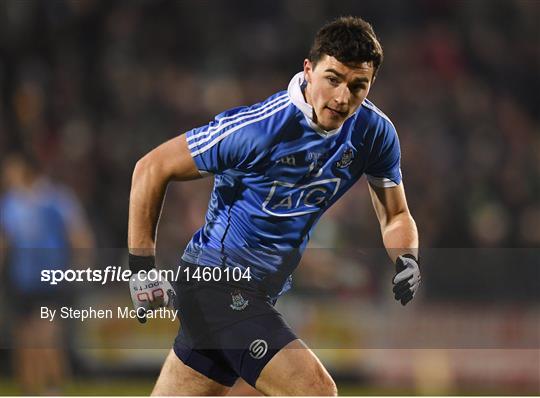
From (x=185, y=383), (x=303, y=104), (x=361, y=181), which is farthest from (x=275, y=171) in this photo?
(x=361, y=181)

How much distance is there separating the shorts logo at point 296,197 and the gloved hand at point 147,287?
57 cm

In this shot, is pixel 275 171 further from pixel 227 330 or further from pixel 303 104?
pixel 227 330

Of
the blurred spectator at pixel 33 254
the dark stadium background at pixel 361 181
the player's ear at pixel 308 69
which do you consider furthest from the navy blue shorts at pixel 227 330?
the blurred spectator at pixel 33 254

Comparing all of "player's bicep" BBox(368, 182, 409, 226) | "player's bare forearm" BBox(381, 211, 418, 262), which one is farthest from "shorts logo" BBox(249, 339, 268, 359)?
"player's bicep" BBox(368, 182, 409, 226)

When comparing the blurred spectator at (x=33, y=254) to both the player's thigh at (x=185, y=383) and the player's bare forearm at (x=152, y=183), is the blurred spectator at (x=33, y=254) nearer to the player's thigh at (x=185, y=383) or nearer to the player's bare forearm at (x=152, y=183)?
the player's thigh at (x=185, y=383)

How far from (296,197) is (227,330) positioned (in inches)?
26.2

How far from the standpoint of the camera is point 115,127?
39.4ft

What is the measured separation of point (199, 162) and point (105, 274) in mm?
4323

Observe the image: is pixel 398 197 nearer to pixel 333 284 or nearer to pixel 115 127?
pixel 333 284

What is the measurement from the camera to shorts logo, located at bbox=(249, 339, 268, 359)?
4.68 metres

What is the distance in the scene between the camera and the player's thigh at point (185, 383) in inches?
196

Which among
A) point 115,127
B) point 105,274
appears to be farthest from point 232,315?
point 115,127

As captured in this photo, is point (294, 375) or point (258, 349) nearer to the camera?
point (294, 375)

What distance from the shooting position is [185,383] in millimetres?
4996
